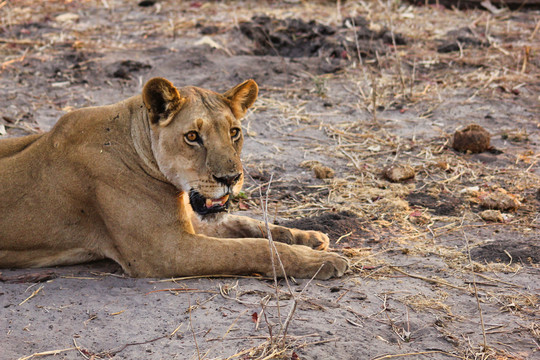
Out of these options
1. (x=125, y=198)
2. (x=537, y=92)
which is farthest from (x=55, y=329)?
(x=537, y=92)

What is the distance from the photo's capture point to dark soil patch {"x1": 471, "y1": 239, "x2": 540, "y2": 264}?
4.58 m

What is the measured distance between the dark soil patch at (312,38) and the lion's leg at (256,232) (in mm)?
4789

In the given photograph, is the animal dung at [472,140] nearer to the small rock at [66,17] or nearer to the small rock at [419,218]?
the small rock at [419,218]

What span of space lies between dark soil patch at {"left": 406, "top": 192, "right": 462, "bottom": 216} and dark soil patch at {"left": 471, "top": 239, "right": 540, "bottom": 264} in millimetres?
738

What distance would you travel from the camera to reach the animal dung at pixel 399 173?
6.13 m

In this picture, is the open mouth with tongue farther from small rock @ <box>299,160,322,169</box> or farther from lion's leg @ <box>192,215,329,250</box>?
small rock @ <box>299,160,322,169</box>

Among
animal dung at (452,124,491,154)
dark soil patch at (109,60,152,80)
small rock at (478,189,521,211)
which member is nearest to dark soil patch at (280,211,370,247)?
small rock at (478,189,521,211)

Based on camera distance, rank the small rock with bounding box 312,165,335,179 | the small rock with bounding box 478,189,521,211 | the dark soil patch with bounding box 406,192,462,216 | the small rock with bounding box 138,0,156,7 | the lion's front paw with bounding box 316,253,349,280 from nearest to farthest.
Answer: the lion's front paw with bounding box 316,253,349,280 < the small rock with bounding box 478,189,521,211 < the dark soil patch with bounding box 406,192,462,216 < the small rock with bounding box 312,165,335,179 < the small rock with bounding box 138,0,156,7

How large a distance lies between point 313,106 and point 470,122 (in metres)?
1.89

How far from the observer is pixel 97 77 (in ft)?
28.7

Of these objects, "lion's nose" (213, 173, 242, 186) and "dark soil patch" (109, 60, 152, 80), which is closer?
"lion's nose" (213, 173, 242, 186)

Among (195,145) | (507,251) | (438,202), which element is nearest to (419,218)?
(438,202)

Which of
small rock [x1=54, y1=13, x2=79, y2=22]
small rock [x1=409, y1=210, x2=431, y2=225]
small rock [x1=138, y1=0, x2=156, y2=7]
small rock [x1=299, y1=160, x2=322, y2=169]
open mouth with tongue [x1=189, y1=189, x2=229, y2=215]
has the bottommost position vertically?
small rock [x1=299, y1=160, x2=322, y2=169]

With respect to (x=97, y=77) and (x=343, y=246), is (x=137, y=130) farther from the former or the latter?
(x=97, y=77)
